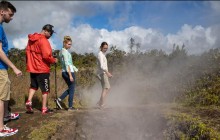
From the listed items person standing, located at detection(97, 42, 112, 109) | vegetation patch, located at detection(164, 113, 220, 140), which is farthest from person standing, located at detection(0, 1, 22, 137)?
vegetation patch, located at detection(164, 113, 220, 140)

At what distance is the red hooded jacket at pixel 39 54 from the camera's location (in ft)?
21.3

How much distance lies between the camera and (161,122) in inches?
241

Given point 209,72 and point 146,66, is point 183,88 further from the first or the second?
point 146,66

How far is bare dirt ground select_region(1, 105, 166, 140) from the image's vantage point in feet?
18.4

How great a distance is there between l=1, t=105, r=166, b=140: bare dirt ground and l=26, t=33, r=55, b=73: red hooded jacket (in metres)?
1.02

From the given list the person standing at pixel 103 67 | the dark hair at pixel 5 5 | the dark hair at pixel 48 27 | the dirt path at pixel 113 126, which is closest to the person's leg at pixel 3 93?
the dirt path at pixel 113 126

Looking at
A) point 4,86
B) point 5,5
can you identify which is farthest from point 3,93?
point 5,5

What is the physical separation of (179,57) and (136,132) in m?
6.59

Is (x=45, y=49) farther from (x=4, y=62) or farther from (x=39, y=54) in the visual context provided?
(x=4, y=62)

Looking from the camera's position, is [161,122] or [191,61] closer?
[161,122]

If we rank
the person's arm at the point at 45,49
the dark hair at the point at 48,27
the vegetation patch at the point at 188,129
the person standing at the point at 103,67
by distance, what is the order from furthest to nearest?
1. the person standing at the point at 103,67
2. the dark hair at the point at 48,27
3. the person's arm at the point at 45,49
4. the vegetation patch at the point at 188,129

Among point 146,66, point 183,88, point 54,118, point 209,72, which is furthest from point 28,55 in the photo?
point 146,66

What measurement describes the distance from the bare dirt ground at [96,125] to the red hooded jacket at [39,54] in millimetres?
1022

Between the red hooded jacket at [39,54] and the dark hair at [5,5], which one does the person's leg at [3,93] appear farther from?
the red hooded jacket at [39,54]
